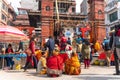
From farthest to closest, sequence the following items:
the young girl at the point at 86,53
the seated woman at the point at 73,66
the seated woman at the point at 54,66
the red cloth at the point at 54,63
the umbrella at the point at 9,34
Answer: the young girl at the point at 86,53
the umbrella at the point at 9,34
the seated woman at the point at 73,66
the red cloth at the point at 54,63
the seated woman at the point at 54,66

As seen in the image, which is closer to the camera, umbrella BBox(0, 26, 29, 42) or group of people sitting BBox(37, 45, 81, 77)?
group of people sitting BBox(37, 45, 81, 77)

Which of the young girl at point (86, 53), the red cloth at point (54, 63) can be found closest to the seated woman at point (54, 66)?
the red cloth at point (54, 63)

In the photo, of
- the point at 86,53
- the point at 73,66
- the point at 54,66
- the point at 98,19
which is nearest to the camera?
the point at 54,66

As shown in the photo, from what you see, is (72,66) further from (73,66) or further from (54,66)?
(54,66)

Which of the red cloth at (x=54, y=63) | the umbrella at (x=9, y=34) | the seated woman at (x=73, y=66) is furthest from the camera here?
the umbrella at (x=9, y=34)

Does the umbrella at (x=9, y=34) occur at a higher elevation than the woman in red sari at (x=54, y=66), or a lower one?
higher

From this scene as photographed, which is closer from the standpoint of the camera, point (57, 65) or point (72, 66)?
point (57, 65)

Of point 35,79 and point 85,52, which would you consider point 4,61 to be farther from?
point 35,79

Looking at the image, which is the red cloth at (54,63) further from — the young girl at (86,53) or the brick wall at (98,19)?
the brick wall at (98,19)

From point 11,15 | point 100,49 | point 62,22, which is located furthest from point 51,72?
point 11,15

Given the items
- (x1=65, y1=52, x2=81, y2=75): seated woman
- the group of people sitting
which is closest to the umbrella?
the group of people sitting

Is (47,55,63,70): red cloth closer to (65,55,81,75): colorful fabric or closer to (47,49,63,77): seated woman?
(47,49,63,77): seated woman

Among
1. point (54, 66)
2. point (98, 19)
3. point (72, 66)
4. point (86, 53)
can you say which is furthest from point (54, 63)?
point (98, 19)

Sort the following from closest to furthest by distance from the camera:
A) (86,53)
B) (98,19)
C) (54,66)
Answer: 1. (54,66)
2. (86,53)
3. (98,19)
